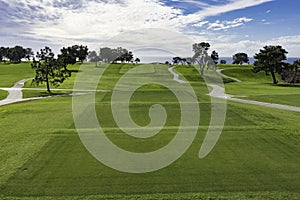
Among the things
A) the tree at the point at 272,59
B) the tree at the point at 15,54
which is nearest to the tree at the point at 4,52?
the tree at the point at 15,54

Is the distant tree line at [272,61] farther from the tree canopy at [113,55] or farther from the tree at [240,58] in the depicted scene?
the tree at [240,58]

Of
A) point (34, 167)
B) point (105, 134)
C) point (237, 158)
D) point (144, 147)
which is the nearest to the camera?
point (34, 167)

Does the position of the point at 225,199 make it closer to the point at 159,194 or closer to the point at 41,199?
the point at 159,194

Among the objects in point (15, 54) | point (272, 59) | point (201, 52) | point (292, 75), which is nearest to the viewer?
point (272, 59)

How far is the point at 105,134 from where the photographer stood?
1873 cm

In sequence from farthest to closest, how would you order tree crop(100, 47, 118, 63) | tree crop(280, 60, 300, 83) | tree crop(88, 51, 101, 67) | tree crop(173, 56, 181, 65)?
tree crop(173, 56, 181, 65) → tree crop(88, 51, 101, 67) → tree crop(100, 47, 118, 63) → tree crop(280, 60, 300, 83)

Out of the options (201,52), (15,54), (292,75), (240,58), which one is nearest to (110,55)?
(201,52)

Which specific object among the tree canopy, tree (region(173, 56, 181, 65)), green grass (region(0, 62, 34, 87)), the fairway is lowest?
green grass (region(0, 62, 34, 87))

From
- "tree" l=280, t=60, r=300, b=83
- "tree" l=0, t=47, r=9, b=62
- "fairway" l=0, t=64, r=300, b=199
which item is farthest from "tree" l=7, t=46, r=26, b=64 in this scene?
"fairway" l=0, t=64, r=300, b=199

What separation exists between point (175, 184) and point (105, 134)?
8.33 m

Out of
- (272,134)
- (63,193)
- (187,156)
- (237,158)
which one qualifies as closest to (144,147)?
(187,156)

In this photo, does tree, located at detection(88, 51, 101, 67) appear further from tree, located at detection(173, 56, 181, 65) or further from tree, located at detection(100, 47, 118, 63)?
tree, located at detection(173, 56, 181, 65)

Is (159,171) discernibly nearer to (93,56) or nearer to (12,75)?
(12,75)

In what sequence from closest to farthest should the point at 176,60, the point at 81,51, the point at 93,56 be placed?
the point at 81,51
the point at 93,56
the point at 176,60
